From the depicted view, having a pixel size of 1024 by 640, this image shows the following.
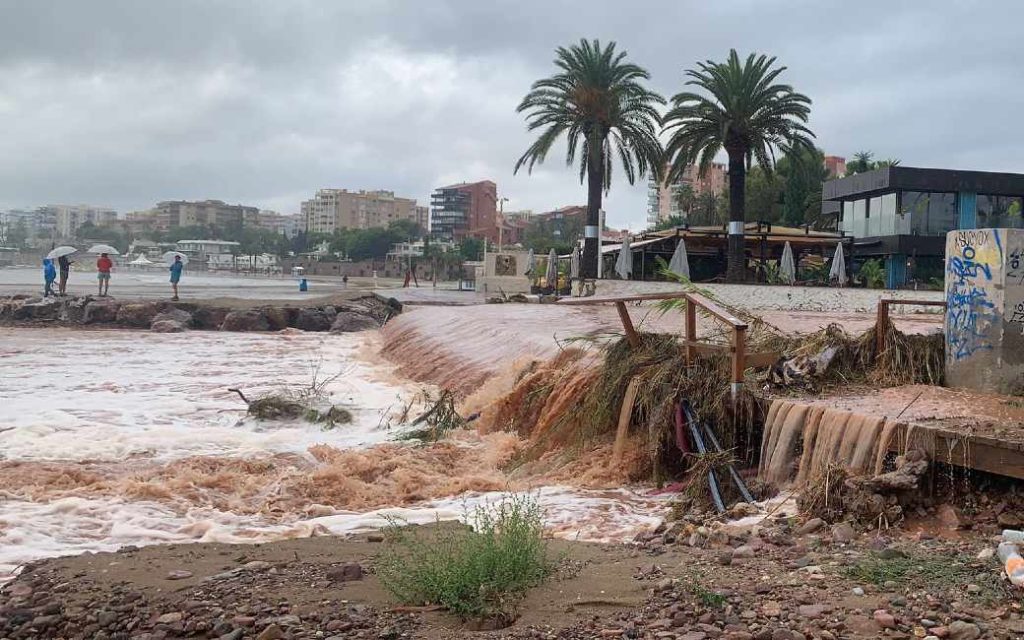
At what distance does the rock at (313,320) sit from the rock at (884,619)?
85.3 feet

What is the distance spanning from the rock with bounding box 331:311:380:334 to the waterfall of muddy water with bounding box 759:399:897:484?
72.9ft

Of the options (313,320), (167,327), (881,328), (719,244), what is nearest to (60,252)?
(167,327)

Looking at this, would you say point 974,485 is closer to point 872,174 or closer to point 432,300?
point 432,300

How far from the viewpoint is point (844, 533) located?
5.77 m

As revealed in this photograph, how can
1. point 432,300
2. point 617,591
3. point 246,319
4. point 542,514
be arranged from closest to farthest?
point 617,591, point 542,514, point 246,319, point 432,300

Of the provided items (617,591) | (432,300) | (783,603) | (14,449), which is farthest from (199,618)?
(432,300)

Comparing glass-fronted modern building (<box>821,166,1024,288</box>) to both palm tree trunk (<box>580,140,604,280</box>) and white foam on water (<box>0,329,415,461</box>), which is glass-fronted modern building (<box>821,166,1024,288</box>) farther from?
white foam on water (<box>0,329,415,461</box>)

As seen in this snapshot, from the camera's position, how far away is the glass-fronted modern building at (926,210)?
124 feet

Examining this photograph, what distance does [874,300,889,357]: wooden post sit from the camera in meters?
8.52

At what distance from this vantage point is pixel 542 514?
7242mm

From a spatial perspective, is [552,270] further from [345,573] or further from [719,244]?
[345,573]

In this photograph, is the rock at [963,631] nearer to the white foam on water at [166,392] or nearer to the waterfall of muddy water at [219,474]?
the waterfall of muddy water at [219,474]

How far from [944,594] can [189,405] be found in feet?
39.2

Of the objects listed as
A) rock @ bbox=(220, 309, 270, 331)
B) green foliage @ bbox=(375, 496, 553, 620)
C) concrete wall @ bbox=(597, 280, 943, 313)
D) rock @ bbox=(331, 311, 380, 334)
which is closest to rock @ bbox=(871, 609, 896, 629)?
green foliage @ bbox=(375, 496, 553, 620)
